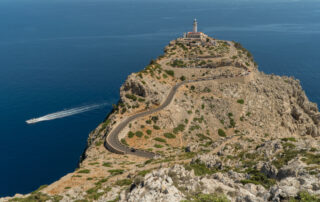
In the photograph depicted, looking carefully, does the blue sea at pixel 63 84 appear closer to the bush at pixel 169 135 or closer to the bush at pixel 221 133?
the bush at pixel 169 135

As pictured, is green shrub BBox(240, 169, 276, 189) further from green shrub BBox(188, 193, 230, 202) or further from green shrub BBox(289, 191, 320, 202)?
green shrub BBox(188, 193, 230, 202)

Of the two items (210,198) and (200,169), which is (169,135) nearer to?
(200,169)

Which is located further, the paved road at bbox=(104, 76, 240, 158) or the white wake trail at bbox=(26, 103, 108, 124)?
the white wake trail at bbox=(26, 103, 108, 124)

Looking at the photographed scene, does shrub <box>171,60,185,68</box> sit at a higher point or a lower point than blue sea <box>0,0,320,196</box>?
higher

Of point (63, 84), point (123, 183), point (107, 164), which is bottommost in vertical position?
point (63, 84)

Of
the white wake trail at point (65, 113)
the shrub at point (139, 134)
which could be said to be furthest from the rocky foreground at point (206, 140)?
the white wake trail at point (65, 113)

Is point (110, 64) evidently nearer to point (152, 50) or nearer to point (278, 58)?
point (152, 50)

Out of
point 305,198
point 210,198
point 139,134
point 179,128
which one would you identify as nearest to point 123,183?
point 210,198

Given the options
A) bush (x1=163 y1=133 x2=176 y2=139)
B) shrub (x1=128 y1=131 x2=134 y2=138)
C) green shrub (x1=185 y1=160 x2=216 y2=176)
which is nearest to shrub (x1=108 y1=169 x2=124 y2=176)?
green shrub (x1=185 y1=160 x2=216 y2=176)
